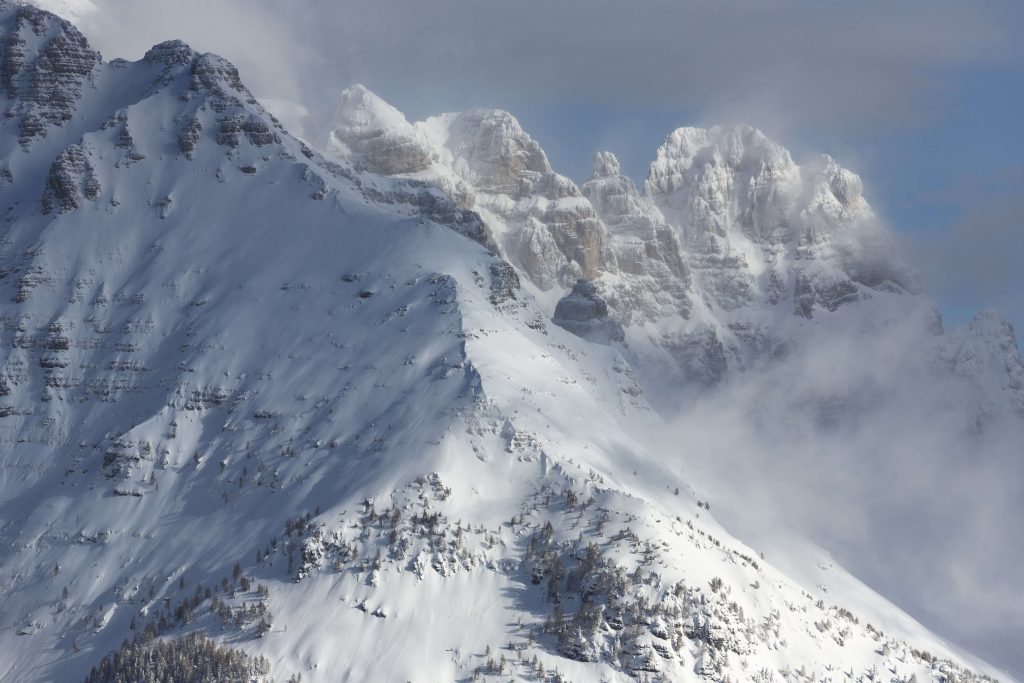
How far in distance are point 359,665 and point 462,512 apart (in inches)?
1332

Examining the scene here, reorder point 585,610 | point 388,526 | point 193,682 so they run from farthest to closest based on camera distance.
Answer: point 388,526
point 585,610
point 193,682

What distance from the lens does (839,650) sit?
19875 cm

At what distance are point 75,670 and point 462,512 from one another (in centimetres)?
6690

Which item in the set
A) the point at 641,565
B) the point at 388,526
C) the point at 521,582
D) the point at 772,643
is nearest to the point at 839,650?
the point at 772,643

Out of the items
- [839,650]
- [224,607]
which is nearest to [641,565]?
[839,650]

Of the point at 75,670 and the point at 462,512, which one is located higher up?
the point at 462,512

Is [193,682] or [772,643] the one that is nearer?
[193,682]

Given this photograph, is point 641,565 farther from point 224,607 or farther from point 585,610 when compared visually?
point 224,607

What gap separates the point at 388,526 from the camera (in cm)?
19362

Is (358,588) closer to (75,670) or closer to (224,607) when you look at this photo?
(224,607)

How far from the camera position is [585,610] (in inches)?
7096

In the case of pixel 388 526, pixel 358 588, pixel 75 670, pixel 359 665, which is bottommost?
pixel 75 670

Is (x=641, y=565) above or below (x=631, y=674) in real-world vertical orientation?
above

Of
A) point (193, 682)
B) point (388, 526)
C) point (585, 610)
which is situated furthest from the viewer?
point (388, 526)
